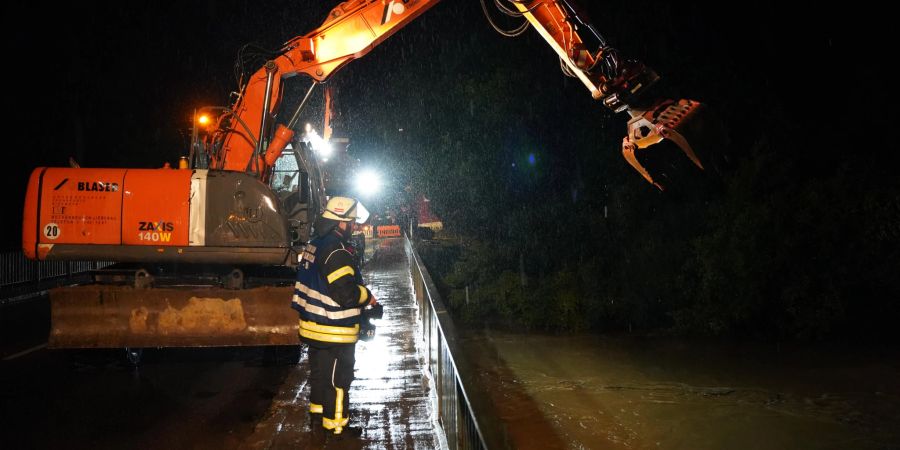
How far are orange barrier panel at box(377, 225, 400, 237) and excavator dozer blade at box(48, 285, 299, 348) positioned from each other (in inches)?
1219

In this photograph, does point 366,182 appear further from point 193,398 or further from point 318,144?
point 193,398

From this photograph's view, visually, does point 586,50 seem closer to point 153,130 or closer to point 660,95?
point 660,95

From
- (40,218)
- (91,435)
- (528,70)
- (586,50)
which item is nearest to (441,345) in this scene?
(91,435)

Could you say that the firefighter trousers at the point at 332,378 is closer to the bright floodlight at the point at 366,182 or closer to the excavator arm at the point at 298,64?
the excavator arm at the point at 298,64

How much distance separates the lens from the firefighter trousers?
19.1 feet

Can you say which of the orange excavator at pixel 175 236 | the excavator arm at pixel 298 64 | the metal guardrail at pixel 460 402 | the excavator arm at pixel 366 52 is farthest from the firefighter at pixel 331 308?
the excavator arm at pixel 298 64

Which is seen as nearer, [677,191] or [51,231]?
[51,231]

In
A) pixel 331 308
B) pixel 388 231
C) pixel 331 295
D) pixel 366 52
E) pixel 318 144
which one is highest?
pixel 366 52

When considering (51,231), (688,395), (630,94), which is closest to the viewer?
(630,94)

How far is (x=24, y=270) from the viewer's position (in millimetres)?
18875

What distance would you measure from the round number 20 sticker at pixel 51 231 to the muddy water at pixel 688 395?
5268mm


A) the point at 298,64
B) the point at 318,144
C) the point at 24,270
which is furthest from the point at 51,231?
the point at 24,270

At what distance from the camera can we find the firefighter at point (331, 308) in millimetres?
5723

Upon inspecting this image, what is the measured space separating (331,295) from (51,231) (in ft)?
14.8
